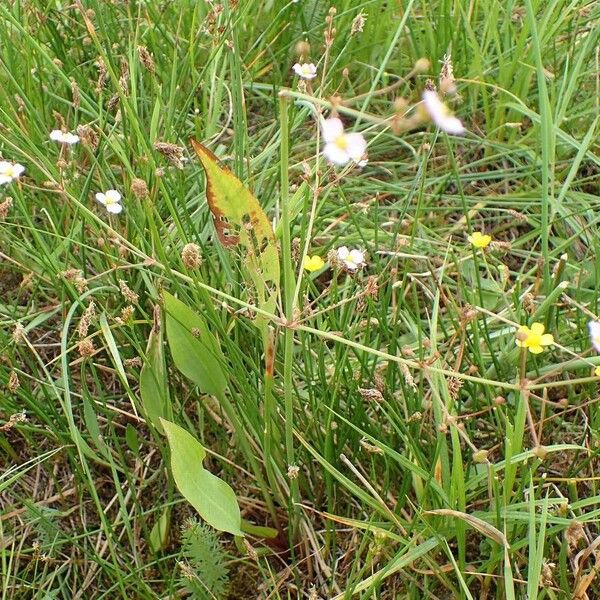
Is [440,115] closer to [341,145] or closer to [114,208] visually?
[341,145]

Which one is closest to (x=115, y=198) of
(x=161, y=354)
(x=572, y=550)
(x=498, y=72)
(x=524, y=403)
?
(x=161, y=354)

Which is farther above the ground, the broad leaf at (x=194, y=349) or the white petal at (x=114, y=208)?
the white petal at (x=114, y=208)

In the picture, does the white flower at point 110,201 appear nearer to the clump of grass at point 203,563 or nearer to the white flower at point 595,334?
the clump of grass at point 203,563

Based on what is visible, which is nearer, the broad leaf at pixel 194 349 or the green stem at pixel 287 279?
the green stem at pixel 287 279

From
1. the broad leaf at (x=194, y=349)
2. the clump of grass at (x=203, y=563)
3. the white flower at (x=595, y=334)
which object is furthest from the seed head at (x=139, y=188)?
the white flower at (x=595, y=334)

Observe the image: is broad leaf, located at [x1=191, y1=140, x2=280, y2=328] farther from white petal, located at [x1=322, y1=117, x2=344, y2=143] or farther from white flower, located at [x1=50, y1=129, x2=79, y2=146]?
white flower, located at [x1=50, y1=129, x2=79, y2=146]

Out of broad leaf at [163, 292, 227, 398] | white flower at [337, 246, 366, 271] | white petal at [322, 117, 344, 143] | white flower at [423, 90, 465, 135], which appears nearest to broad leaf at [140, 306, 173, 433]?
broad leaf at [163, 292, 227, 398]
